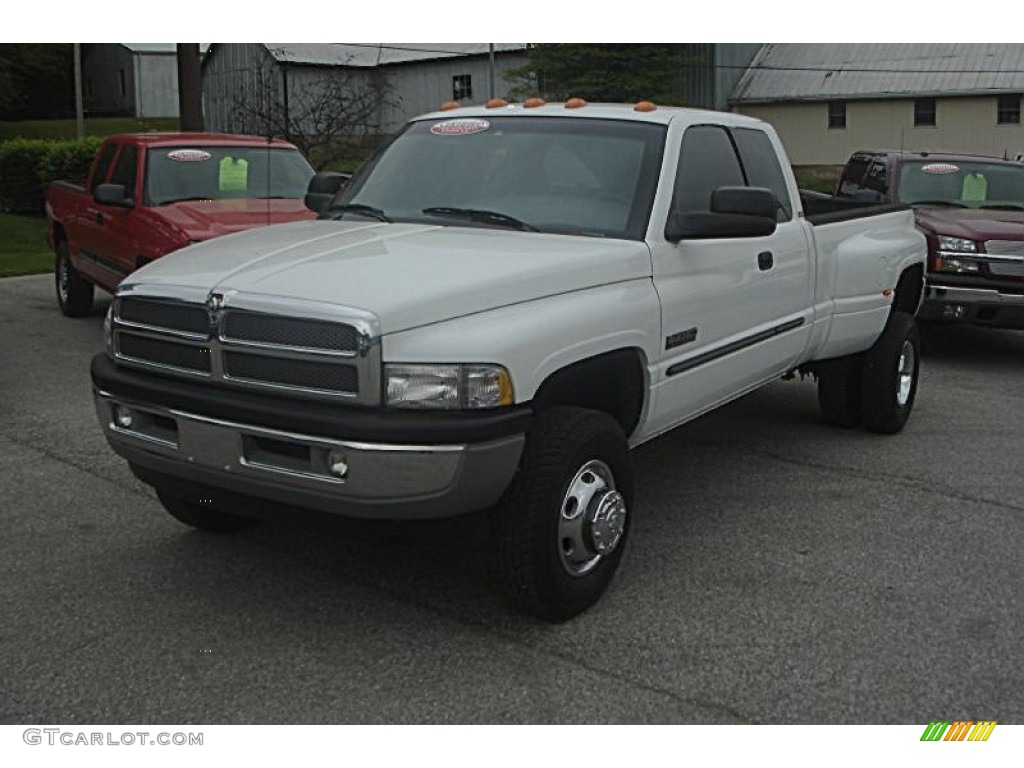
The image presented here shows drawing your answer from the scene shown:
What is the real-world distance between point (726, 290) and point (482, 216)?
114 centimetres

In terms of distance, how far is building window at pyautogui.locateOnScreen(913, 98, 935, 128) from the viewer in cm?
4159

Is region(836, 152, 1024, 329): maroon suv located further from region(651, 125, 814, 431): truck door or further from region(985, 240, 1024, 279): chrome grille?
region(651, 125, 814, 431): truck door

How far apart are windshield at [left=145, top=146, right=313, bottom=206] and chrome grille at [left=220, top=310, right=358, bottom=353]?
6140 millimetres

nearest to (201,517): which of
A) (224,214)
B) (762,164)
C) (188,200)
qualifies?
(762,164)

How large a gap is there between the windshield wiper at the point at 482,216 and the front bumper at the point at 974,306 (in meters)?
5.89

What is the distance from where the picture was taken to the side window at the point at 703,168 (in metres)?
5.20

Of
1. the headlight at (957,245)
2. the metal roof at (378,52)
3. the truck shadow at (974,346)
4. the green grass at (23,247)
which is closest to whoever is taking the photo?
the headlight at (957,245)

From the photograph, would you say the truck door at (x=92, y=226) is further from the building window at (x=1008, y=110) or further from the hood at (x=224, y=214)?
the building window at (x=1008, y=110)

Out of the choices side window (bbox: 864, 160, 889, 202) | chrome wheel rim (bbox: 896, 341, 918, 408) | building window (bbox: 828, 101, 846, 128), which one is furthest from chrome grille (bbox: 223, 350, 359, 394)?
building window (bbox: 828, 101, 846, 128)

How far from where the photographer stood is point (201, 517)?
514 centimetres

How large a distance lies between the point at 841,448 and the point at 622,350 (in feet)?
9.67

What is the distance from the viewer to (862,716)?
366 cm

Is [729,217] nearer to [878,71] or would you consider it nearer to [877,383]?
[877,383]

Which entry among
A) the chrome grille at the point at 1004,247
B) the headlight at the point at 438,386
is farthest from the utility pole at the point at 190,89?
the headlight at the point at 438,386
